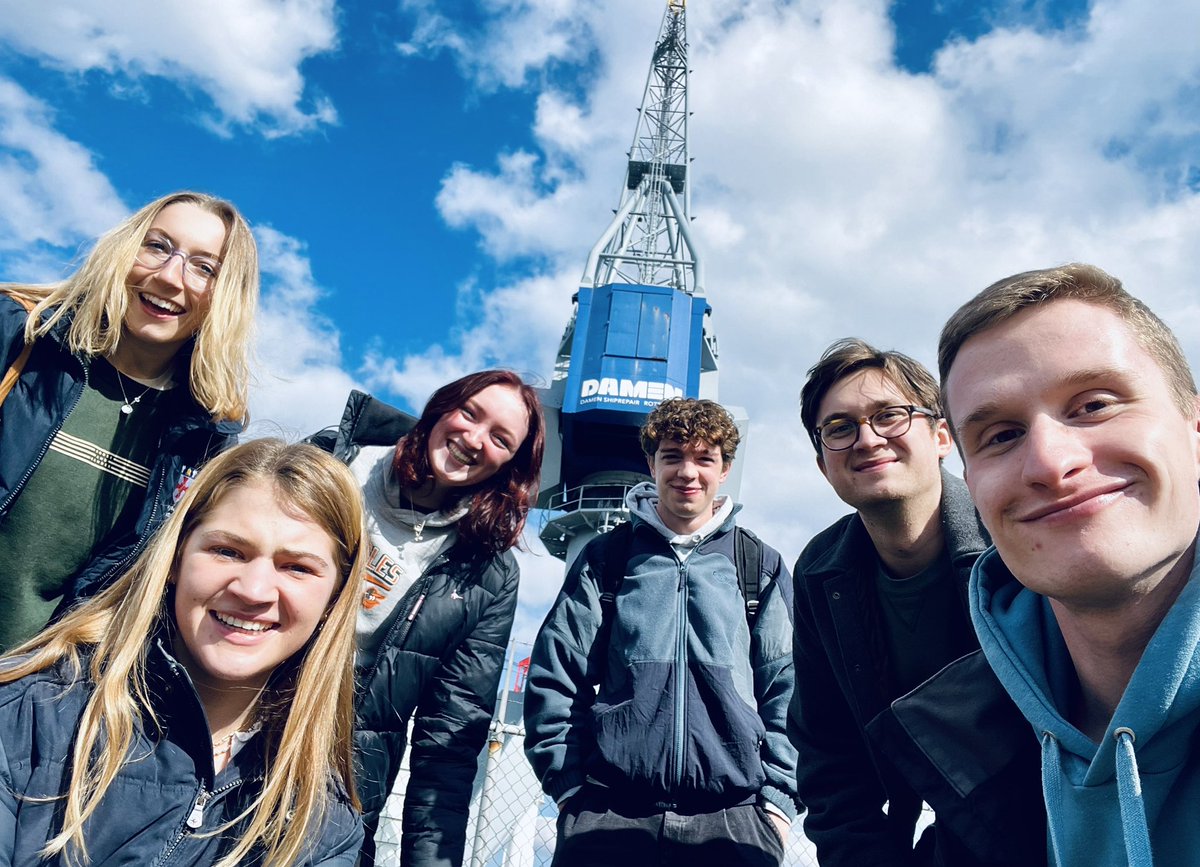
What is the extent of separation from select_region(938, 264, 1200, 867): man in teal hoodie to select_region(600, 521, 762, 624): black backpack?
1601mm

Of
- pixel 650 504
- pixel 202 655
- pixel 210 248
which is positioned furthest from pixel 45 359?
pixel 650 504

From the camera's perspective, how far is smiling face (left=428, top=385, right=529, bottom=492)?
3.18 m

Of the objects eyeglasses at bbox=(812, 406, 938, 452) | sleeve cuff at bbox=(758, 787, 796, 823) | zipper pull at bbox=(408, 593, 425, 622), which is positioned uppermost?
eyeglasses at bbox=(812, 406, 938, 452)

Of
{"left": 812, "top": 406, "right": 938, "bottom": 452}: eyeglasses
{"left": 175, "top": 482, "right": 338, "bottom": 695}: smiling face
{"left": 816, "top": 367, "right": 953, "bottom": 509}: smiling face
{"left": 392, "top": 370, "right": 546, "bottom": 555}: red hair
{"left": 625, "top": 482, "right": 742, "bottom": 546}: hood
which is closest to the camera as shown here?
{"left": 175, "top": 482, "right": 338, "bottom": 695}: smiling face

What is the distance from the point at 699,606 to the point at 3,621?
2.35m

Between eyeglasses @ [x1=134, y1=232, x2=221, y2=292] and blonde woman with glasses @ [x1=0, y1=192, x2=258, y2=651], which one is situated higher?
eyeglasses @ [x1=134, y1=232, x2=221, y2=292]

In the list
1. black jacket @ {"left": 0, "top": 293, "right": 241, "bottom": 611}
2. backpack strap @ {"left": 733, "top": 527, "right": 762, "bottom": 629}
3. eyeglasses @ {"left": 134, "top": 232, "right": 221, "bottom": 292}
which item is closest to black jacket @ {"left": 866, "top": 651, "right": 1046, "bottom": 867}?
backpack strap @ {"left": 733, "top": 527, "right": 762, "bottom": 629}

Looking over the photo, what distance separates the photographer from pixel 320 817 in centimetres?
214

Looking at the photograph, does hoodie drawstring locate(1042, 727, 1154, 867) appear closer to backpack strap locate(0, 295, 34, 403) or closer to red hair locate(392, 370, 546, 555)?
red hair locate(392, 370, 546, 555)

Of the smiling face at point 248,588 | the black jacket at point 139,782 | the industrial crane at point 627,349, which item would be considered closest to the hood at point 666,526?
the smiling face at point 248,588

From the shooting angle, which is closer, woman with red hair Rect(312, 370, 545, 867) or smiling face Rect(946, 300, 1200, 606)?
smiling face Rect(946, 300, 1200, 606)

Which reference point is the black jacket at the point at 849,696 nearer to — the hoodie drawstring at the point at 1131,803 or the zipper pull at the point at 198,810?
the hoodie drawstring at the point at 1131,803

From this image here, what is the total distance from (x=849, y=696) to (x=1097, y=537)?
1251 millimetres

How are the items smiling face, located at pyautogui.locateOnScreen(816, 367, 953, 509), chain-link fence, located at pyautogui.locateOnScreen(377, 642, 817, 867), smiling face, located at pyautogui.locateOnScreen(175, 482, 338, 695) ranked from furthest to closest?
chain-link fence, located at pyautogui.locateOnScreen(377, 642, 817, 867) → smiling face, located at pyautogui.locateOnScreen(816, 367, 953, 509) → smiling face, located at pyautogui.locateOnScreen(175, 482, 338, 695)
